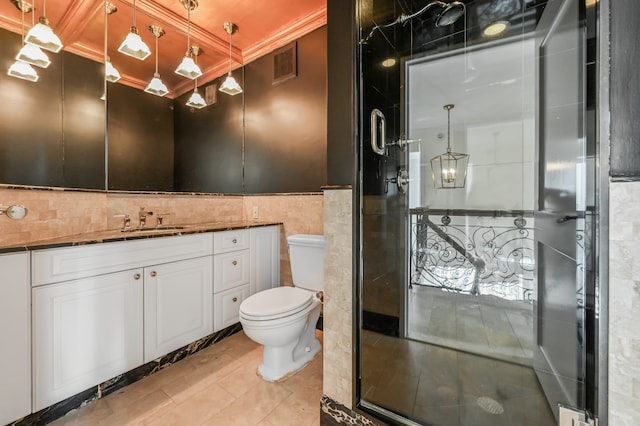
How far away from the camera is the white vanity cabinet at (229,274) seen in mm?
1898

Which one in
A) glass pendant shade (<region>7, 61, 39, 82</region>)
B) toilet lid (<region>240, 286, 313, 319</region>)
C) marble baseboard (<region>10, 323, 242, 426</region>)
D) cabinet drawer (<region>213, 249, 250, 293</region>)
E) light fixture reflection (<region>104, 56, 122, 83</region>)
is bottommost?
marble baseboard (<region>10, 323, 242, 426</region>)

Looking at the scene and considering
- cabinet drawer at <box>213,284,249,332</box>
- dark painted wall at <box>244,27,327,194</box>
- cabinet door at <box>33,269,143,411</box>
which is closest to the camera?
cabinet door at <box>33,269,143,411</box>

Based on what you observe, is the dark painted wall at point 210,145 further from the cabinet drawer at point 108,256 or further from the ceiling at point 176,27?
the cabinet drawer at point 108,256

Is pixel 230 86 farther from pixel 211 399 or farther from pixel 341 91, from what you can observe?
pixel 211 399

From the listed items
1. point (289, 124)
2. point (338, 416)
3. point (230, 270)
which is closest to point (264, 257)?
point (230, 270)

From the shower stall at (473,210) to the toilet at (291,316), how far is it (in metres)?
0.50

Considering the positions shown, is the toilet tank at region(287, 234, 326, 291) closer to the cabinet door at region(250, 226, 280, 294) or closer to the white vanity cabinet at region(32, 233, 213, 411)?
the cabinet door at region(250, 226, 280, 294)

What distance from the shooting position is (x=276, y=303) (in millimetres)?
1638

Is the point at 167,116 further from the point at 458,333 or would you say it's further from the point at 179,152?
the point at 458,333

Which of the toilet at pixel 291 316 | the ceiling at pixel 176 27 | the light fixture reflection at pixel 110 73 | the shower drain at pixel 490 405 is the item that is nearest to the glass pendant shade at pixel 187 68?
the ceiling at pixel 176 27

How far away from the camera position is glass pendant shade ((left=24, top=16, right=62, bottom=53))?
1445 millimetres

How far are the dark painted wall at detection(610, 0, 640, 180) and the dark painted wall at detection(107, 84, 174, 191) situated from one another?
2545 millimetres

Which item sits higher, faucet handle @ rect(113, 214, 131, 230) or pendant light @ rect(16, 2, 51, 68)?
pendant light @ rect(16, 2, 51, 68)

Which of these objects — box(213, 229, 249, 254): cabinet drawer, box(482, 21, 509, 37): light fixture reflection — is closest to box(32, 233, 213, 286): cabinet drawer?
box(213, 229, 249, 254): cabinet drawer
